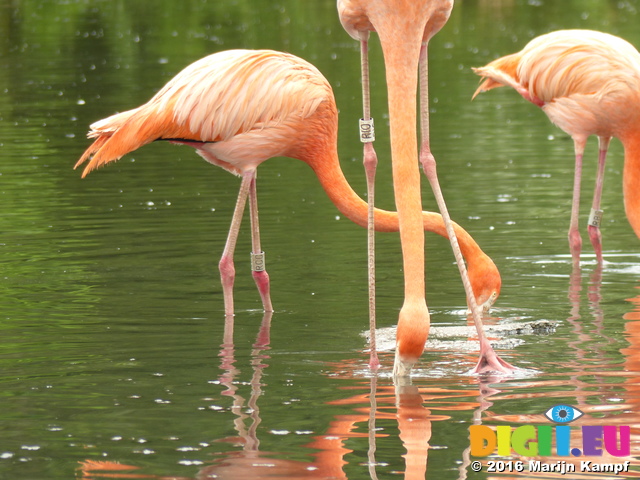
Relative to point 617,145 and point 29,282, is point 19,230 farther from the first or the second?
point 617,145

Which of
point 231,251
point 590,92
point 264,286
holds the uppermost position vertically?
point 590,92

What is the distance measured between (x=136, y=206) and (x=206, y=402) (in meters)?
6.27

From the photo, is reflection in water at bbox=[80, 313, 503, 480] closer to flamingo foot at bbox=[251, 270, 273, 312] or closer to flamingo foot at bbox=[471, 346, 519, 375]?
flamingo foot at bbox=[471, 346, 519, 375]

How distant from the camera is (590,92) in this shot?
9547 mm

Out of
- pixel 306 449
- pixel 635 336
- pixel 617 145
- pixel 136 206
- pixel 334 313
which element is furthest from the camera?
pixel 617 145

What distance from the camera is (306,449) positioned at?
16.4 ft

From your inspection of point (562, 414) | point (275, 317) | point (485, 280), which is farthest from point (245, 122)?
point (562, 414)

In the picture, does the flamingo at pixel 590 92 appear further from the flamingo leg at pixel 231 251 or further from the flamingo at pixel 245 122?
the flamingo leg at pixel 231 251

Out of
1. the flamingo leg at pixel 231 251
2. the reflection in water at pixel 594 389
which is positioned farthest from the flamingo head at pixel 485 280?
the flamingo leg at pixel 231 251

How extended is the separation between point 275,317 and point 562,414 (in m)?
2.86

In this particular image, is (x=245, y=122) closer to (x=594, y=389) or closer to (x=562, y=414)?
(x=594, y=389)

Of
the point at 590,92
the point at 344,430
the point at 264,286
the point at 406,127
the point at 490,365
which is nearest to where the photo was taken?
the point at 344,430

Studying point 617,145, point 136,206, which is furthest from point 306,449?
point 617,145

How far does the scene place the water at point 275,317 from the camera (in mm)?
5121
